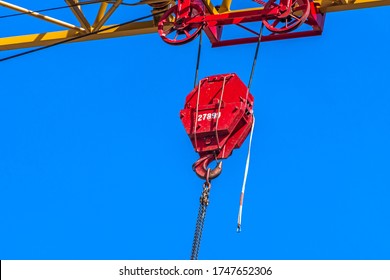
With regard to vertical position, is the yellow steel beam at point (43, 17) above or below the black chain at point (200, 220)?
above

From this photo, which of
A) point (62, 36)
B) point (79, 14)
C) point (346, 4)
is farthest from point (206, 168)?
point (62, 36)

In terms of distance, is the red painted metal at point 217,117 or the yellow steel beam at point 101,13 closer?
the red painted metal at point 217,117

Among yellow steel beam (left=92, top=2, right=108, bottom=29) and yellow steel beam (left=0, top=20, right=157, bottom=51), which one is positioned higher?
yellow steel beam (left=0, top=20, right=157, bottom=51)

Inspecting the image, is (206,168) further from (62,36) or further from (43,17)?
(62,36)

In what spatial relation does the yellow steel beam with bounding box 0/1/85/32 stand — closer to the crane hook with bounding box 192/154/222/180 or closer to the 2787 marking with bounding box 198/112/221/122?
the 2787 marking with bounding box 198/112/221/122

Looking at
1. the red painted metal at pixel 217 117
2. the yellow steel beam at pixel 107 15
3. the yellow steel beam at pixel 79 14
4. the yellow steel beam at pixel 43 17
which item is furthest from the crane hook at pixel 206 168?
the yellow steel beam at pixel 43 17

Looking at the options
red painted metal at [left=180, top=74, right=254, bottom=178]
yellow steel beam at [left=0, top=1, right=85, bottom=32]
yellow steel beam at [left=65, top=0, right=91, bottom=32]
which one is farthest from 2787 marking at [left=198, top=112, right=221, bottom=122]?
yellow steel beam at [left=0, top=1, right=85, bottom=32]

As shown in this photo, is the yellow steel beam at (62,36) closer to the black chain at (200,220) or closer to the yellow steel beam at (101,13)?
the yellow steel beam at (101,13)
